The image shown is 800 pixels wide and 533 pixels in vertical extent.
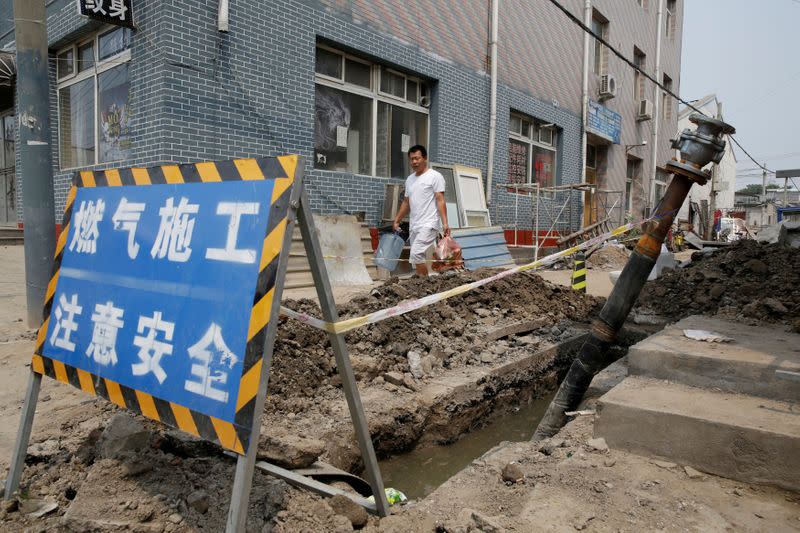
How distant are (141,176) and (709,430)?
2.89 meters

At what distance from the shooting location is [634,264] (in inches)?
142

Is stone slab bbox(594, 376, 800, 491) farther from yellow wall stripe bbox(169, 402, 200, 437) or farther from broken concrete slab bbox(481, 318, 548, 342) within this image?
broken concrete slab bbox(481, 318, 548, 342)

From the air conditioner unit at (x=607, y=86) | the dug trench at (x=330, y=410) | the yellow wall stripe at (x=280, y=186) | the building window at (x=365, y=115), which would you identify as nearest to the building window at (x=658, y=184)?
the air conditioner unit at (x=607, y=86)

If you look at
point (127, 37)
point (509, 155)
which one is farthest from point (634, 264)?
point (509, 155)

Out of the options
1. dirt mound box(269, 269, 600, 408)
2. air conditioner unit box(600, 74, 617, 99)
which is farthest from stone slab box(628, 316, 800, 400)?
air conditioner unit box(600, 74, 617, 99)

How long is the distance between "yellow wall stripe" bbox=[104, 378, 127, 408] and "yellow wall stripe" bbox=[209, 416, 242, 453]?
1.97ft

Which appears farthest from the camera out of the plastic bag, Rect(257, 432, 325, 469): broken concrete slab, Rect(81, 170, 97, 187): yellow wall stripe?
the plastic bag

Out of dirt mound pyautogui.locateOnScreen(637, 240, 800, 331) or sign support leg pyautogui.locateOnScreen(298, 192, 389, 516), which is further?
dirt mound pyautogui.locateOnScreen(637, 240, 800, 331)

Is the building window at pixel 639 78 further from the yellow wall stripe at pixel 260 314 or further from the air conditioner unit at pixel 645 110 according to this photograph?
the yellow wall stripe at pixel 260 314

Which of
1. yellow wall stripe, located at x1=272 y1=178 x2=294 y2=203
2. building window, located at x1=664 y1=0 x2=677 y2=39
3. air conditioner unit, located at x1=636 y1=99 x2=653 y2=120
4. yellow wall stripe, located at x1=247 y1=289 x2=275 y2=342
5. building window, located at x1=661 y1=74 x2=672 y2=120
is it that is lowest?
yellow wall stripe, located at x1=247 y1=289 x2=275 y2=342

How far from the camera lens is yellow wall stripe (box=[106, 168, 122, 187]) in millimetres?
2531

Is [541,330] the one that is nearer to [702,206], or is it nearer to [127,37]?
[127,37]

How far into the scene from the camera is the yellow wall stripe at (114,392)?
7.23 ft

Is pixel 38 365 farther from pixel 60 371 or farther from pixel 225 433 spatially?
pixel 225 433
